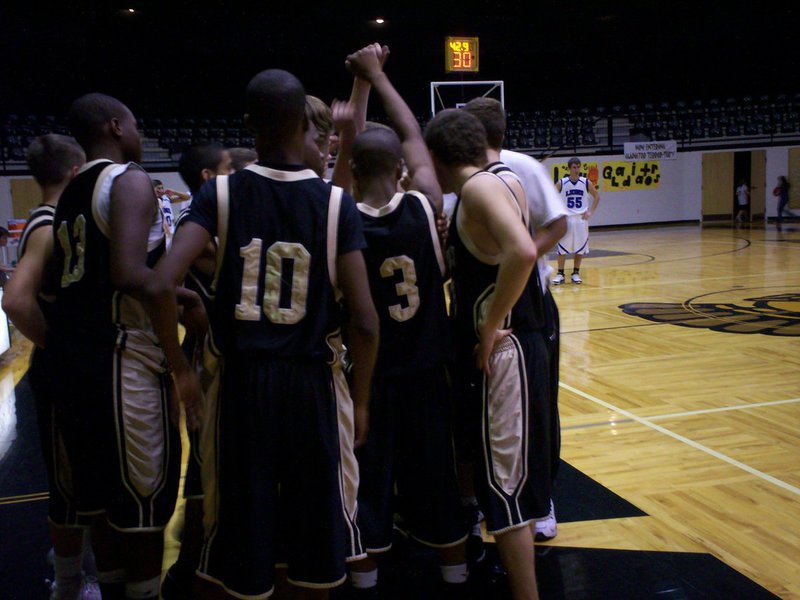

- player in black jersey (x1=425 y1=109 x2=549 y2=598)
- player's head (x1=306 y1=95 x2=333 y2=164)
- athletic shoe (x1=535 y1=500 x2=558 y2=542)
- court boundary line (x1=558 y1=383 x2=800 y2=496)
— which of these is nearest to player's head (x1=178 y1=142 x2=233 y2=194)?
player's head (x1=306 y1=95 x2=333 y2=164)

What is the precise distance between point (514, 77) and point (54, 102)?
13081 millimetres

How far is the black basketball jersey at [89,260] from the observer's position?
210 centimetres

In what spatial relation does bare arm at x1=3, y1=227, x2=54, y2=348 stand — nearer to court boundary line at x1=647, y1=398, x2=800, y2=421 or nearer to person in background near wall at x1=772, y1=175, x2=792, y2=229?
court boundary line at x1=647, y1=398, x2=800, y2=421

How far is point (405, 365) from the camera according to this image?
2.37 metres

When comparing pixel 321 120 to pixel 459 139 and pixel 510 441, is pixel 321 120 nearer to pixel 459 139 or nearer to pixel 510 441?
pixel 459 139

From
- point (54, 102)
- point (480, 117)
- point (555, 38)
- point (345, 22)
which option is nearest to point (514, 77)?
point (555, 38)

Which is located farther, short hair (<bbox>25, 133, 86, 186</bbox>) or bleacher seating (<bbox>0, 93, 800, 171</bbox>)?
bleacher seating (<bbox>0, 93, 800, 171</bbox>)

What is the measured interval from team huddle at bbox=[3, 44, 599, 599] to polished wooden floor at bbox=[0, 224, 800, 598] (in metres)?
0.86

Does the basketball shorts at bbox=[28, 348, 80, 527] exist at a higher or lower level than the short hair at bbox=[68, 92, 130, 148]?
lower

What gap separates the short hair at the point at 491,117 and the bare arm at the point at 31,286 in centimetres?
153

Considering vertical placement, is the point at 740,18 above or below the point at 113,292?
above

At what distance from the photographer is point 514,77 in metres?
23.0

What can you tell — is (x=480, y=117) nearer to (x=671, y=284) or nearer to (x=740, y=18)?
(x=671, y=284)

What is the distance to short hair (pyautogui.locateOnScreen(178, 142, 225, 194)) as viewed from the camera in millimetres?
2982
